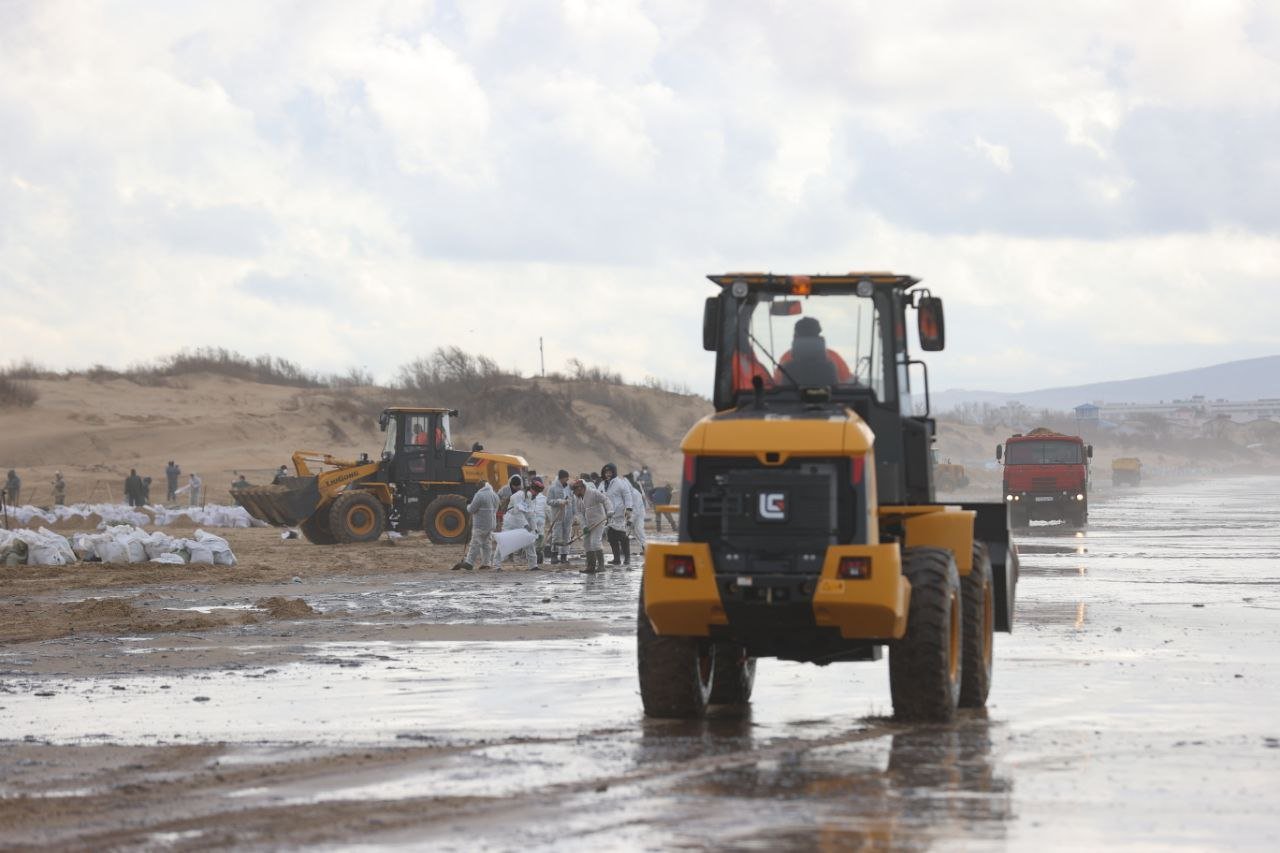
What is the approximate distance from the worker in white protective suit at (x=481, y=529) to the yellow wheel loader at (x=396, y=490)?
725cm

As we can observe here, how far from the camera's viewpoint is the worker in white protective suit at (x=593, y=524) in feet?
87.8

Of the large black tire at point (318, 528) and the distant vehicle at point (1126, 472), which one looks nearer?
the large black tire at point (318, 528)

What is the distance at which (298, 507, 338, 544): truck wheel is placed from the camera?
36125mm

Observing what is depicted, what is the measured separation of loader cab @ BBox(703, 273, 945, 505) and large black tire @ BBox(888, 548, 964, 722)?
30.6 inches

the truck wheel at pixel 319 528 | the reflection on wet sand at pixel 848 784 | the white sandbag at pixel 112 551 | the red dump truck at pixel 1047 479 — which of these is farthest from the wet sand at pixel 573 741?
the red dump truck at pixel 1047 479

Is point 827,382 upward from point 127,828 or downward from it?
upward

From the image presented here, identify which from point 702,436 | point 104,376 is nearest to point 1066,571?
point 702,436

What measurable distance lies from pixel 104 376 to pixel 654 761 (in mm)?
85691

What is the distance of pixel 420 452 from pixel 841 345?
26273mm

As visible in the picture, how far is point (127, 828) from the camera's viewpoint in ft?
25.3

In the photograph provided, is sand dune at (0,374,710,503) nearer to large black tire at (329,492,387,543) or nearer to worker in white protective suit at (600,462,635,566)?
large black tire at (329,492,387,543)

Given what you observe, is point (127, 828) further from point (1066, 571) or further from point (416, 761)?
point (1066, 571)

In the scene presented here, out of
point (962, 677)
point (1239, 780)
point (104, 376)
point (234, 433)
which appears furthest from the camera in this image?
point (104, 376)

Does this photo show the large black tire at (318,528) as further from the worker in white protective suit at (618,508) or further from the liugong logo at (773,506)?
the liugong logo at (773,506)
